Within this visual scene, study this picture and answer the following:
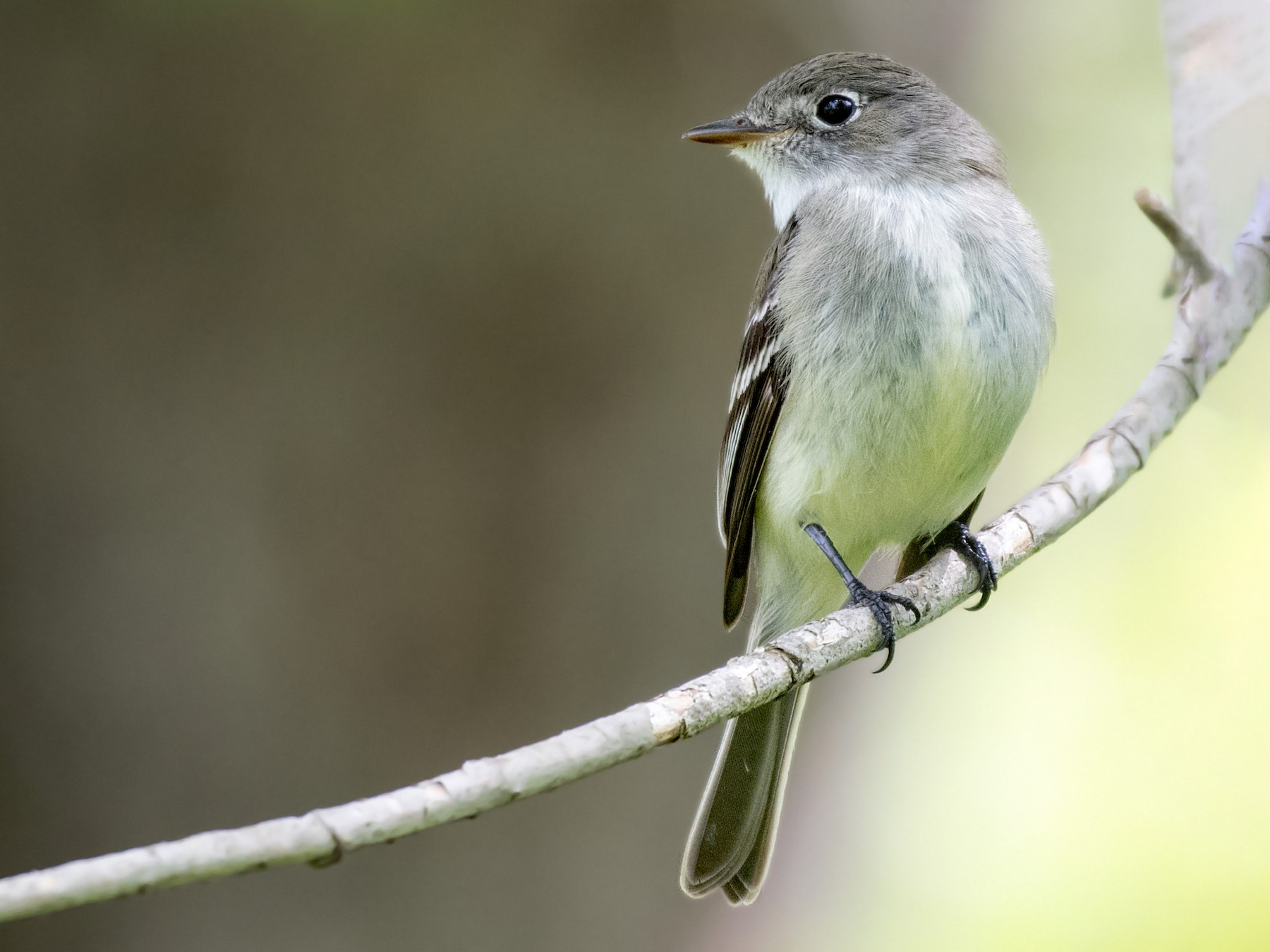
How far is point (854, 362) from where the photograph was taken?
7.53 feet

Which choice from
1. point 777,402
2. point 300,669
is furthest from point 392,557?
point 777,402

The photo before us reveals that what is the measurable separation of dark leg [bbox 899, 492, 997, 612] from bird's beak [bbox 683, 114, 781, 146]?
3.30 ft

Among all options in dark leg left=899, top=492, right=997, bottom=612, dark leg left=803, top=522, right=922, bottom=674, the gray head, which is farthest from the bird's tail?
the gray head

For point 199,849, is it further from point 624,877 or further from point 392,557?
point 624,877

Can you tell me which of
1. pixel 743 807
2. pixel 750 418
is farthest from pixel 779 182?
pixel 743 807

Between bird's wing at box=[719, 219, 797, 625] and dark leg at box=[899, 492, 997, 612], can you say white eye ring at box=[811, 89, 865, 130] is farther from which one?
dark leg at box=[899, 492, 997, 612]

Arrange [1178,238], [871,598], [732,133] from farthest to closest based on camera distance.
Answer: [732,133] < [871,598] < [1178,238]

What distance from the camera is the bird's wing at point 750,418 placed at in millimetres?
2508

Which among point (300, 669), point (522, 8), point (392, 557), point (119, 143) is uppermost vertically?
point (522, 8)

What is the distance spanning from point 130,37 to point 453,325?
3.12ft

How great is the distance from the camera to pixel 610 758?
1.44 metres

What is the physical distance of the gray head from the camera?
2.69 m

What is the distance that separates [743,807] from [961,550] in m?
0.74

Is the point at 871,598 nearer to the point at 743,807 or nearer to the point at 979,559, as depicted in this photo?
the point at 979,559
